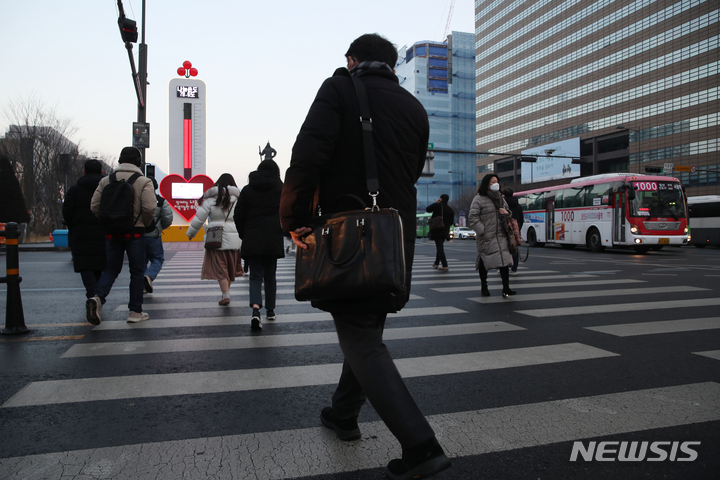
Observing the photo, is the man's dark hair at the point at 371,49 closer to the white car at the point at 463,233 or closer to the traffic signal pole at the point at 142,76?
the traffic signal pole at the point at 142,76

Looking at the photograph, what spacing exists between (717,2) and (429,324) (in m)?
60.8

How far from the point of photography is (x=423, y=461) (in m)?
2.06

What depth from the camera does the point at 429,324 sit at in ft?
18.6

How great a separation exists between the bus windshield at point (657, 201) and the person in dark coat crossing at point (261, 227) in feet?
60.0

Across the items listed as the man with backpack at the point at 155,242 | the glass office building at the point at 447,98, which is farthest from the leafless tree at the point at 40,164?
the glass office building at the point at 447,98

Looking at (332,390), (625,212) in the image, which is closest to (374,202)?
(332,390)

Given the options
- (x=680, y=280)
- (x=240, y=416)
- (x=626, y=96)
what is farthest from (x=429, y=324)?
(x=626, y=96)

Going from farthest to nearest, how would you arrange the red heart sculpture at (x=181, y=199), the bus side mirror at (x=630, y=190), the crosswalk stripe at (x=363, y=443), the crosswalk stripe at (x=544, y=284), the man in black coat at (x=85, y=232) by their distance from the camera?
the red heart sculpture at (x=181, y=199) → the bus side mirror at (x=630, y=190) → the crosswalk stripe at (x=544, y=284) → the man in black coat at (x=85, y=232) → the crosswalk stripe at (x=363, y=443)

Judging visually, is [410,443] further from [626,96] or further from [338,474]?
[626,96]

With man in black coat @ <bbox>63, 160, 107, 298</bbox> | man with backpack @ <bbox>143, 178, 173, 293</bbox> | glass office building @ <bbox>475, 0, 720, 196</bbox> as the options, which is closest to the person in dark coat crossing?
man in black coat @ <bbox>63, 160, 107, 298</bbox>

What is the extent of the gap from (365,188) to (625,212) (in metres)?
20.6

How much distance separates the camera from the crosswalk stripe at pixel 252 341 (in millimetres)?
4477

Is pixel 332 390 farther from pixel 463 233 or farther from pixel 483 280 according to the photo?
pixel 463 233

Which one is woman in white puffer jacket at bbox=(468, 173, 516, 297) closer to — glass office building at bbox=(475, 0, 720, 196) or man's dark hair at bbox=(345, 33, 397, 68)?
man's dark hair at bbox=(345, 33, 397, 68)
